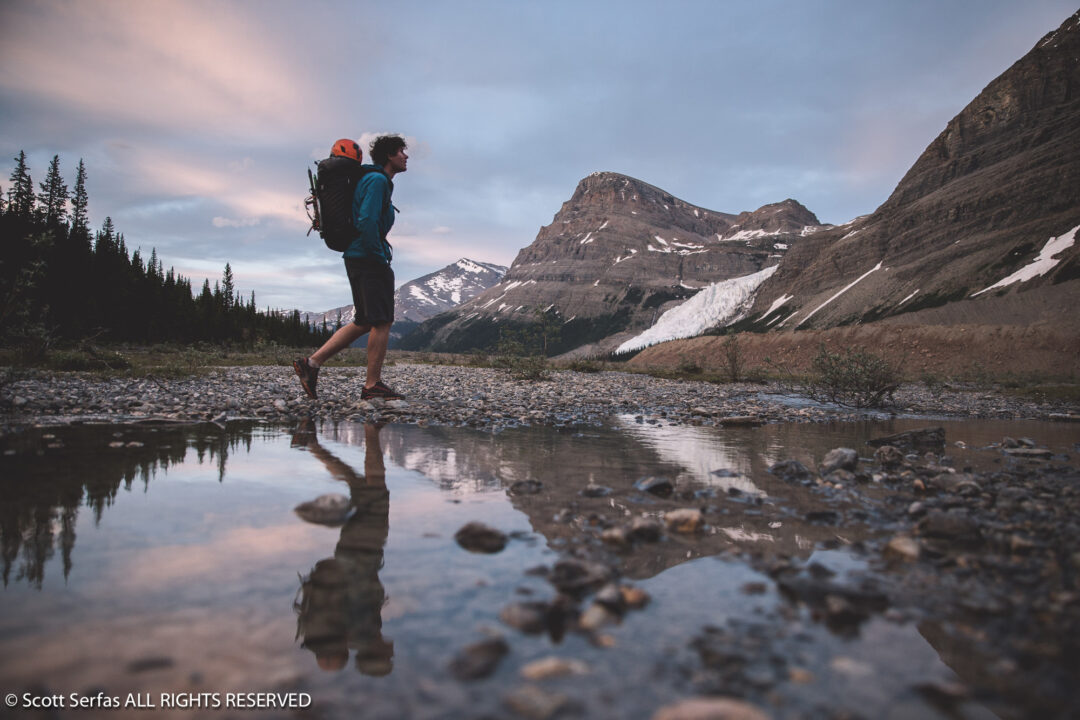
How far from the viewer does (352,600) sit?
2.15 metres

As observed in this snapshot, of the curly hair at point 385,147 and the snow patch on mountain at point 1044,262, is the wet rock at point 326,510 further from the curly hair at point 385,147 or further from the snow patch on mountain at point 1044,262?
the snow patch on mountain at point 1044,262

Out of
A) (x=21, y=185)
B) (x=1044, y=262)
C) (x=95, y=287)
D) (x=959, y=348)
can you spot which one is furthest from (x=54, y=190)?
(x=1044, y=262)

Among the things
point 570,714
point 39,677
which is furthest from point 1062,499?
point 39,677

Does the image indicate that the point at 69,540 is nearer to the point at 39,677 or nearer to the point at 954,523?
the point at 39,677

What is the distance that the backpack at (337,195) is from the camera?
336 inches

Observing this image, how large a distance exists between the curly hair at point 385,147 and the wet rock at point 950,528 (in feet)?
29.6

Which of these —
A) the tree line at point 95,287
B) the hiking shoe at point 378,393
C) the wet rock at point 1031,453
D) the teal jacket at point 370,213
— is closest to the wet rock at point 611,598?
the wet rock at point 1031,453

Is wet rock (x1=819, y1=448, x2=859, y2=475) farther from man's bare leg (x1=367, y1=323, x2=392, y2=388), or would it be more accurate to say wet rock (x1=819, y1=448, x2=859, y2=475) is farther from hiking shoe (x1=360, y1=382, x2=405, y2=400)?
hiking shoe (x1=360, y1=382, x2=405, y2=400)

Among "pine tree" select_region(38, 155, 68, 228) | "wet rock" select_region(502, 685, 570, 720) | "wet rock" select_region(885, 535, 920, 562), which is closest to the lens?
"wet rock" select_region(502, 685, 570, 720)

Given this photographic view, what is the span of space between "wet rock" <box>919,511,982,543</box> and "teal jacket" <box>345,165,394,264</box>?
802 cm

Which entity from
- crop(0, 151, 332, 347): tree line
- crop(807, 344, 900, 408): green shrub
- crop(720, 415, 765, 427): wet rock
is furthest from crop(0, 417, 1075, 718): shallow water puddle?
crop(0, 151, 332, 347): tree line

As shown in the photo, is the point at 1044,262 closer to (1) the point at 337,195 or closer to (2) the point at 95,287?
(1) the point at 337,195

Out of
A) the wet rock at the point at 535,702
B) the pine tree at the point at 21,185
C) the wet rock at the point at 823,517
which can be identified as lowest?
the wet rock at the point at 823,517

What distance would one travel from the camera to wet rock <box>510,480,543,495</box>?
4.18 metres
